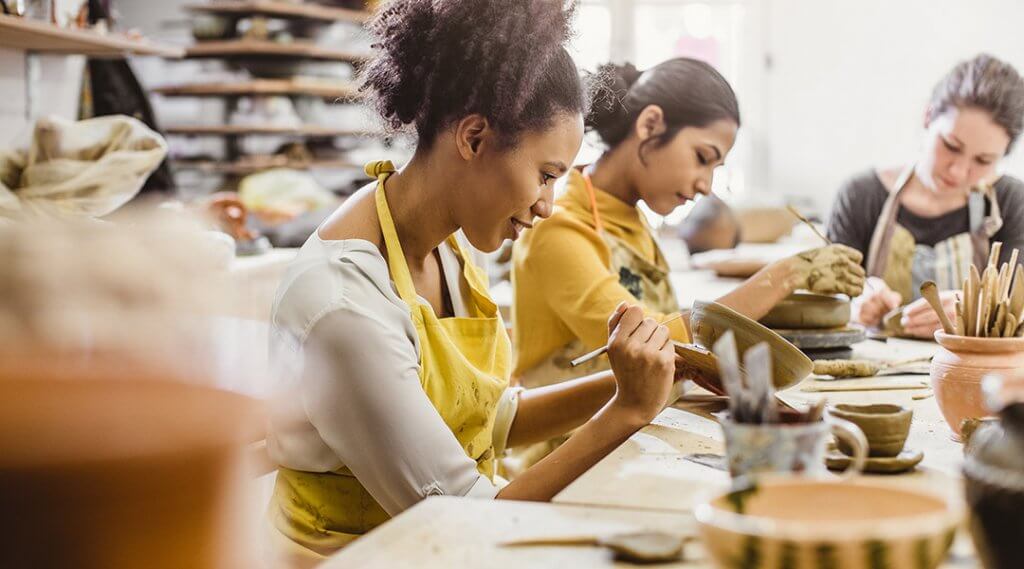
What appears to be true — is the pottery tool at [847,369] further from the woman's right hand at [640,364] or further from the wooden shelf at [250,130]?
the wooden shelf at [250,130]

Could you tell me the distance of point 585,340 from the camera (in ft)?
6.95

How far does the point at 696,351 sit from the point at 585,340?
64 cm

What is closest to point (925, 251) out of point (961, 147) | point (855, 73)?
point (961, 147)

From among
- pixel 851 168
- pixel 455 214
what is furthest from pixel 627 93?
pixel 851 168

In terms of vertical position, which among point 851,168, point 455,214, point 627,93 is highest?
point 627,93

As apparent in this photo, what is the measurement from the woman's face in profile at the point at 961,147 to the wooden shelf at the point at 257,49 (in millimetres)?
3000

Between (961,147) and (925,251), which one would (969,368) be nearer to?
(961,147)

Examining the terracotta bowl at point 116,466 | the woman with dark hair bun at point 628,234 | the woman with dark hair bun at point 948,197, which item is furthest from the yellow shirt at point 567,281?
the terracotta bowl at point 116,466

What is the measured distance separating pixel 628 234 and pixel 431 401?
103 centimetres

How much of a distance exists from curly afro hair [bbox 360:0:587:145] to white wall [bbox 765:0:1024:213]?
4765 millimetres

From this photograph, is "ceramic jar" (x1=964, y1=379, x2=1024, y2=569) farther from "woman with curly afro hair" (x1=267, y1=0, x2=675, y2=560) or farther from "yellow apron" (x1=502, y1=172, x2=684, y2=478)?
"yellow apron" (x1=502, y1=172, x2=684, y2=478)

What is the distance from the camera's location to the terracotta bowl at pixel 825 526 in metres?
0.68

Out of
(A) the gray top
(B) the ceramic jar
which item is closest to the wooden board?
(B) the ceramic jar

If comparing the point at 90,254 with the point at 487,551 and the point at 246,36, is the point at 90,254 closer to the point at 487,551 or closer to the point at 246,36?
the point at 487,551
